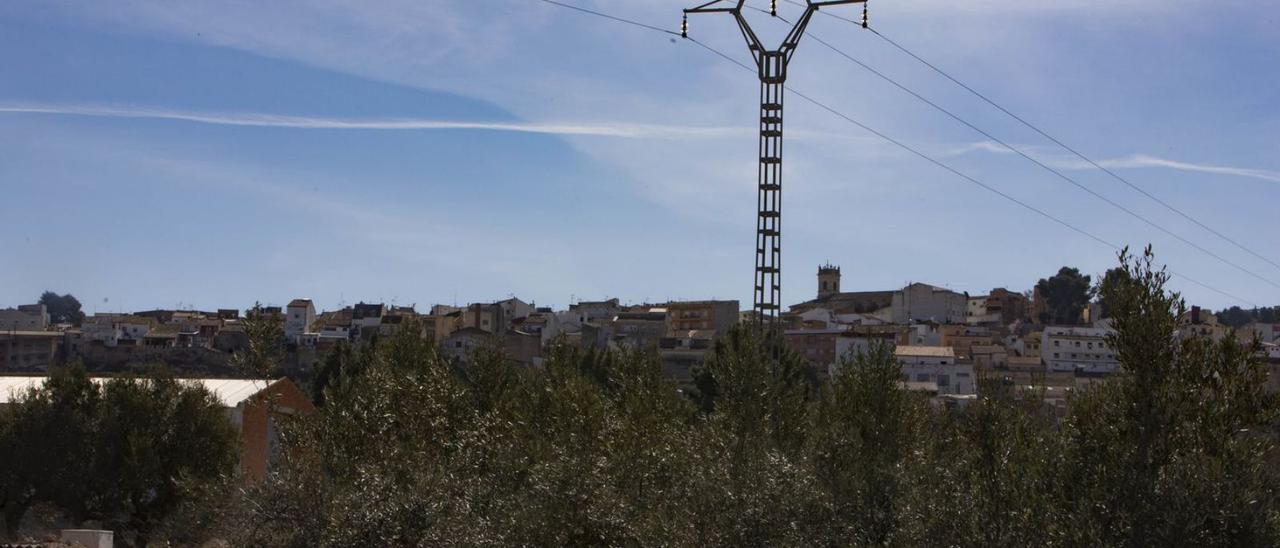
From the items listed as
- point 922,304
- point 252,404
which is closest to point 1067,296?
point 922,304

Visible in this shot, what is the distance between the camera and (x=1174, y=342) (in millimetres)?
12164

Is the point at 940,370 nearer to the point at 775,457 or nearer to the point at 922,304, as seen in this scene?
the point at 922,304

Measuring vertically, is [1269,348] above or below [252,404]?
above

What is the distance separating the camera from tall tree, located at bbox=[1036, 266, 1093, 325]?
113250mm

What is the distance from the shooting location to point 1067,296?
114 metres

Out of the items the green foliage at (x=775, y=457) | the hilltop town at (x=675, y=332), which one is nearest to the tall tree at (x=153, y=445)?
the green foliage at (x=775, y=457)

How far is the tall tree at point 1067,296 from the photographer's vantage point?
372 feet

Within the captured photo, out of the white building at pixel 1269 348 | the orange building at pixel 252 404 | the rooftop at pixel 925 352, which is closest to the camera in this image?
the white building at pixel 1269 348

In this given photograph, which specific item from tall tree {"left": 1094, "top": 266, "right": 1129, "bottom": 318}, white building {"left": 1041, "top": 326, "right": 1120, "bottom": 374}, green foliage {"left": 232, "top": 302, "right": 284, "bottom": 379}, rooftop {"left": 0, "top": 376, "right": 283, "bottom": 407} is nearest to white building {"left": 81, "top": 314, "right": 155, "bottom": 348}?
rooftop {"left": 0, "top": 376, "right": 283, "bottom": 407}

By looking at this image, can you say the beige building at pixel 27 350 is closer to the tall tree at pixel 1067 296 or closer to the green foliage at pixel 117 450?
the green foliage at pixel 117 450

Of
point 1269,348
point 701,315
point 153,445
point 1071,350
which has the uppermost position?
point 701,315

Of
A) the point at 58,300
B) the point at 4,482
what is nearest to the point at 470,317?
the point at 4,482

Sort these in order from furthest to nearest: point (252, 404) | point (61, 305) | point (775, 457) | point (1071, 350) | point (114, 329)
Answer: point (61, 305), point (114, 329), point (1071, 350), point (252, 404), point (775, 457)

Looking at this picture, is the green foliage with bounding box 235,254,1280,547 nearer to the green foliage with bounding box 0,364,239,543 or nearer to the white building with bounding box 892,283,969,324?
the green foliage with bounding box 0,364,239,543
